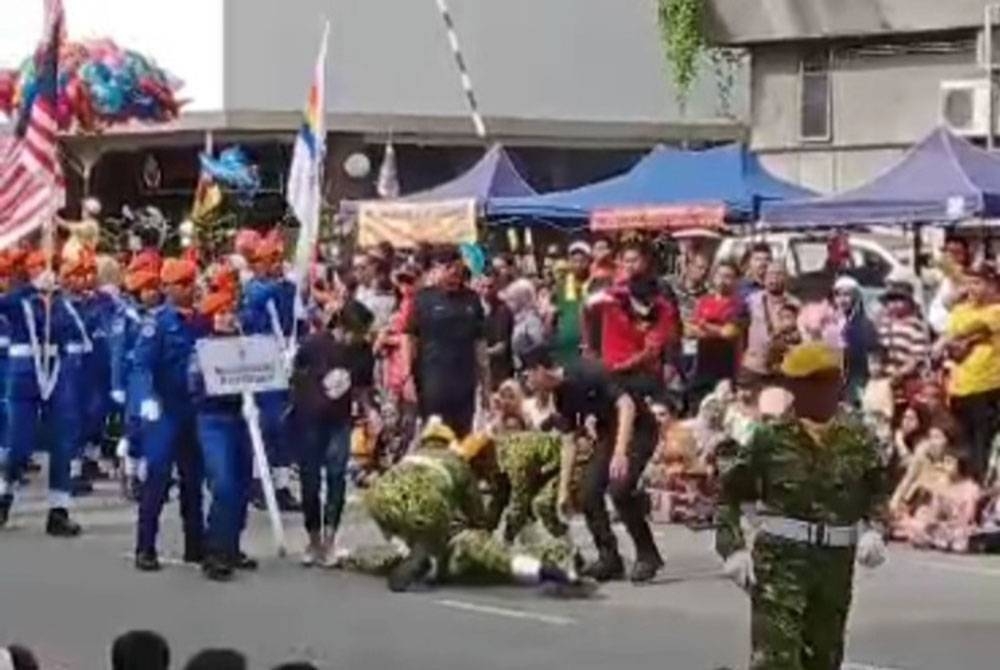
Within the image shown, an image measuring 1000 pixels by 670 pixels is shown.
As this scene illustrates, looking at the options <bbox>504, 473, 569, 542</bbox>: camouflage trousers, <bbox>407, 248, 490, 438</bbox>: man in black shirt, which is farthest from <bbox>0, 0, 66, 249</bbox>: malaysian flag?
<bbox>504, 473, 569, 542</bbox>: camouflage trousers

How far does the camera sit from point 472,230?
82.3ft

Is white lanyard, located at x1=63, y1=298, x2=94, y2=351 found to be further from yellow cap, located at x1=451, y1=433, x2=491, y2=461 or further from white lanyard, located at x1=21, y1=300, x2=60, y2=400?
yellow cap, located at x1=451, y1=433, x2=491, y2=461

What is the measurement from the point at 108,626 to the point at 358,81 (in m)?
24.8

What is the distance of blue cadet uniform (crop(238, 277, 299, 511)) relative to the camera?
54.8 feet

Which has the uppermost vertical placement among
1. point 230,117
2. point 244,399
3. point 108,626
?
point 230,117

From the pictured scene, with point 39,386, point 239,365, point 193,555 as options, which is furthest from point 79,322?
point 239,365

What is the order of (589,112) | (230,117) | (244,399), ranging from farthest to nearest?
(589,112), (230,117), (244,399)

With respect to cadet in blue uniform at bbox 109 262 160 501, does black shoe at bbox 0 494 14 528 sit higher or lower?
lower

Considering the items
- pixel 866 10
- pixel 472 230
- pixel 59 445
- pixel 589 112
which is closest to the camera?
pixel 59 445

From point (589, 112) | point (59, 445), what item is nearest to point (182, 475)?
point (59, 445)

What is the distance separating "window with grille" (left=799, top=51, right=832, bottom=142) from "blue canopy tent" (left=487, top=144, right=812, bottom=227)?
681 centimetres

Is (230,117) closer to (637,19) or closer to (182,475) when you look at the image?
(637,19)

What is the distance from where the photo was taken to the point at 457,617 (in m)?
13.2

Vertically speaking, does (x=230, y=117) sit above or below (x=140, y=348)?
above
